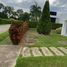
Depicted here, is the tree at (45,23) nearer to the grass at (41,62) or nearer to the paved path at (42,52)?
the paved path at (42,52)

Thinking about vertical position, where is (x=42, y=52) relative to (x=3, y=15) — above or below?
above

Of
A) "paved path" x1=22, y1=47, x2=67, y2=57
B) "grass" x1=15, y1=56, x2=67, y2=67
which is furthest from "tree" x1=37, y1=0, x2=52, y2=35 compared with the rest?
"grass" x1=15, y1=56, x2=67, y2=67

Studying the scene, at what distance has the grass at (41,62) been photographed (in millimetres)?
7441

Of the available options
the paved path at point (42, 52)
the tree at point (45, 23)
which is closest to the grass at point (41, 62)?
the paved path at point (42, 52)

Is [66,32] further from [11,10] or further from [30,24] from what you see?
[11,10]

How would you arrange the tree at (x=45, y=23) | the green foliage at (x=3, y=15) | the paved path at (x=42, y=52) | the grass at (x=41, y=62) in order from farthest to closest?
the green foliage at (x=3, y=15)
the tree at (x=45, y=23)
the paved path at (x=42, y=52)
the grass at (x=41, y=62)

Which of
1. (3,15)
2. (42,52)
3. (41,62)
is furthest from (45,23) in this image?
(3,15)

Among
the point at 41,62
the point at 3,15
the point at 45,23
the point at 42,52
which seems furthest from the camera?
the point at 3,15

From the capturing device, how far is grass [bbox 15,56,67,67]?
744 centimetres

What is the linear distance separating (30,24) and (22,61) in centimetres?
3244

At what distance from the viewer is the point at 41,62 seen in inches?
302

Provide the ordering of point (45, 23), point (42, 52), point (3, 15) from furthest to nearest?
point (3, 15)
point (45, 23)
point (42, 52)

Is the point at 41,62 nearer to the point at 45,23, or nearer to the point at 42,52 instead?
the point at 42,52

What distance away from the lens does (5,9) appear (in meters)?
72.1
